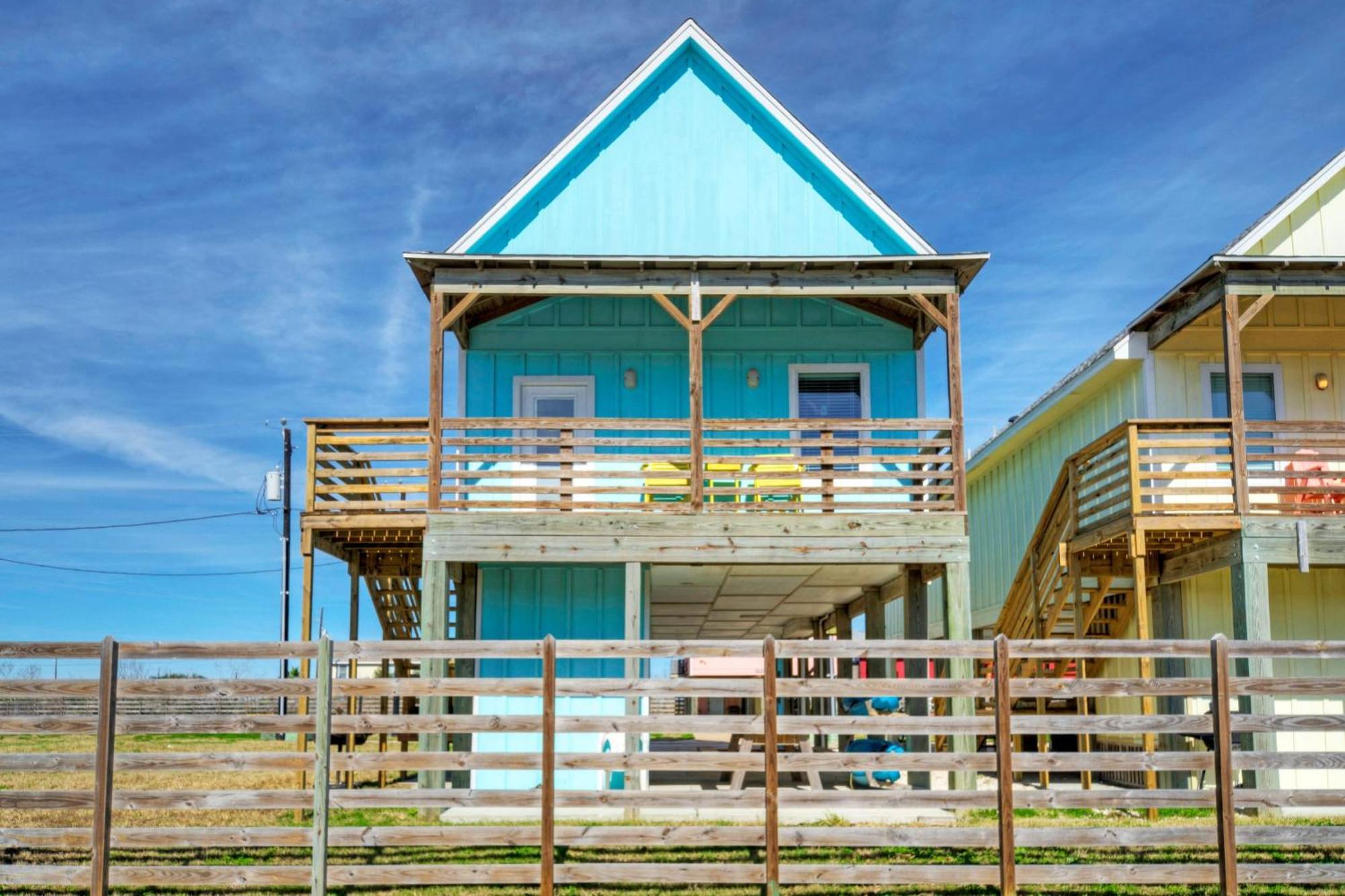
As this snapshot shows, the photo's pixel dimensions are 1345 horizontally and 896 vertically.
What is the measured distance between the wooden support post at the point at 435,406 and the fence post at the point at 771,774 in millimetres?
7367

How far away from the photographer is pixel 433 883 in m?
10.1

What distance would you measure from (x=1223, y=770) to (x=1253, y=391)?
1086 centimetres

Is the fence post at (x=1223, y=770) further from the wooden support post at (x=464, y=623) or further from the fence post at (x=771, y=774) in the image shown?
the wooden support post at (x=464, y=623)

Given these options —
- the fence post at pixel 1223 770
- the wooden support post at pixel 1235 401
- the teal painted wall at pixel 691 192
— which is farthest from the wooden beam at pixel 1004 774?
the teal painted wall at pixel 691 192

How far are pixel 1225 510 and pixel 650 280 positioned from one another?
25.5 ft

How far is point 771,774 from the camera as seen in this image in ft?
32.5

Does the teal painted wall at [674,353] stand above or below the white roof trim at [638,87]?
below

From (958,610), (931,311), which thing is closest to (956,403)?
(931,311)

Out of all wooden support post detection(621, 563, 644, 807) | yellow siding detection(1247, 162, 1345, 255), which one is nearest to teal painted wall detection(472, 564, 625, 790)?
wooden support post detection(621, 563, 644, 807)

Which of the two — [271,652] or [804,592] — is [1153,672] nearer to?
[804,592]

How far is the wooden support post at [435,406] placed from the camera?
1622 centimetres

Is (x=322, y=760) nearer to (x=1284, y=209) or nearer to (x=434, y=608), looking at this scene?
(x=434, y=608)

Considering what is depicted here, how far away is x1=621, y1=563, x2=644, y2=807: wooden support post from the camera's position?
14.3 m

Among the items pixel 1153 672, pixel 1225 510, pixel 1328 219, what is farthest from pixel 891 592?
pixel 1328 219
